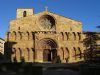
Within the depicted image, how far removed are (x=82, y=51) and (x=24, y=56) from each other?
7987 millimetres

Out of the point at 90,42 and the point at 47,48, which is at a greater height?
the point at 90,42

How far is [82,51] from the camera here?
4109 cm

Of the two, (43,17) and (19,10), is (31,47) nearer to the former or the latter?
(43,17)

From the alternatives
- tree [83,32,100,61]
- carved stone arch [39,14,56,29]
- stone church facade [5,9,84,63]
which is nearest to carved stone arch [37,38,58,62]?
stone church facade [5,9,84,63]

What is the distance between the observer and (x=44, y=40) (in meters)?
41.8

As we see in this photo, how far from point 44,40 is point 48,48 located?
49.2 inches

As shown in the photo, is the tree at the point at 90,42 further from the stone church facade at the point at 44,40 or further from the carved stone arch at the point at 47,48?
the carved stone arch at the point at 47,48

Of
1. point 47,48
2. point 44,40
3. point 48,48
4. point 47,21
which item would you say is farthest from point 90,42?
point 47,21

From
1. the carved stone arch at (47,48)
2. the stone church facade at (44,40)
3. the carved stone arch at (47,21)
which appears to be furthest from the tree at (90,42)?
the carved stone arch at (47,21)

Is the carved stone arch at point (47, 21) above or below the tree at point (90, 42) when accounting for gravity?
above

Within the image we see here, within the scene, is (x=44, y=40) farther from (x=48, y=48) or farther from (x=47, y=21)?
(x=47, y=21)

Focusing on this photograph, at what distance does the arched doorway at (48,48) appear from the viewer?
41594 mm

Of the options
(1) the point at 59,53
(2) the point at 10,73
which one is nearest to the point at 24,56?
(1) the point at 59,53

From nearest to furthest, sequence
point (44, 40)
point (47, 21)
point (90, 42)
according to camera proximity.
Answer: point (90, 42)
point (44, 40)
point (47, 21)
